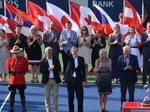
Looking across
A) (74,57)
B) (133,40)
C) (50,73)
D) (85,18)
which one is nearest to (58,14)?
(85,18)

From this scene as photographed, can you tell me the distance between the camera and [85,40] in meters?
15.9

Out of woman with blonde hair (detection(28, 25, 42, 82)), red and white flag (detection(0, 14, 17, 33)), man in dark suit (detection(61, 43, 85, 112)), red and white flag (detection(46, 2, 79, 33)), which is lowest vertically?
man in dark suit (detection(61, 43, 85, 112))

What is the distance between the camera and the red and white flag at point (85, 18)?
54.4 ft

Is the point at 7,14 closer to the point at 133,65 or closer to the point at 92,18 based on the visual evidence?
the point at 92,18

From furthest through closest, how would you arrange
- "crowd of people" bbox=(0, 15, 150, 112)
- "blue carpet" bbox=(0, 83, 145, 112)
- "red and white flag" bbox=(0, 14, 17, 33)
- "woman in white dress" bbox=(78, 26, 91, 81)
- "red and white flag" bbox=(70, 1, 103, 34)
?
"red and white flag" bbox=(0, 14, 17, 33)
"red and white flag" bbox=(70, 1, 103, 34)
"woman in white dress" bbox=(78, 26, 91, 81)
"blue carpet" bbox=(0, 83, 145, 112)
"crowd of people" bbox=(0, 15, 150, 112)

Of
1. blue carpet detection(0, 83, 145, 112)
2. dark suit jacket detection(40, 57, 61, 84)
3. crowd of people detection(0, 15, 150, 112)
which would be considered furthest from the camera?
blue carpet detection(0, 83, 145, 112)

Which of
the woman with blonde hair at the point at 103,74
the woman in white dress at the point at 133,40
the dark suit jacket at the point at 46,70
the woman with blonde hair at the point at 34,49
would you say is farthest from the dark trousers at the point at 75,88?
the woman in white dress at the point at 133,40

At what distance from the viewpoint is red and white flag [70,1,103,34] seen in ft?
54.4

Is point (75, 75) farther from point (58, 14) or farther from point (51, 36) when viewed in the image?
point (58, 14)

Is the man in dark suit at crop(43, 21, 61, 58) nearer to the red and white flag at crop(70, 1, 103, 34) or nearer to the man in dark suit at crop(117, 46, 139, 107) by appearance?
the red and white flag at crop(70, 1, 103, 34)

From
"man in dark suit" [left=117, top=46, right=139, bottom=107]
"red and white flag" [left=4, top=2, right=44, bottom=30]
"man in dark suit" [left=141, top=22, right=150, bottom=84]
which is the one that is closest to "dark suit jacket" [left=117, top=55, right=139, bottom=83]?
"man in dark suit" [left=117, top=46, right=139, bottom=107]

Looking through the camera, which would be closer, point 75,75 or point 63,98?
point 75,75

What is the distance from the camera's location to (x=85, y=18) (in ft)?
55.0

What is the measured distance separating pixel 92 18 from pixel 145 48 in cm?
216
